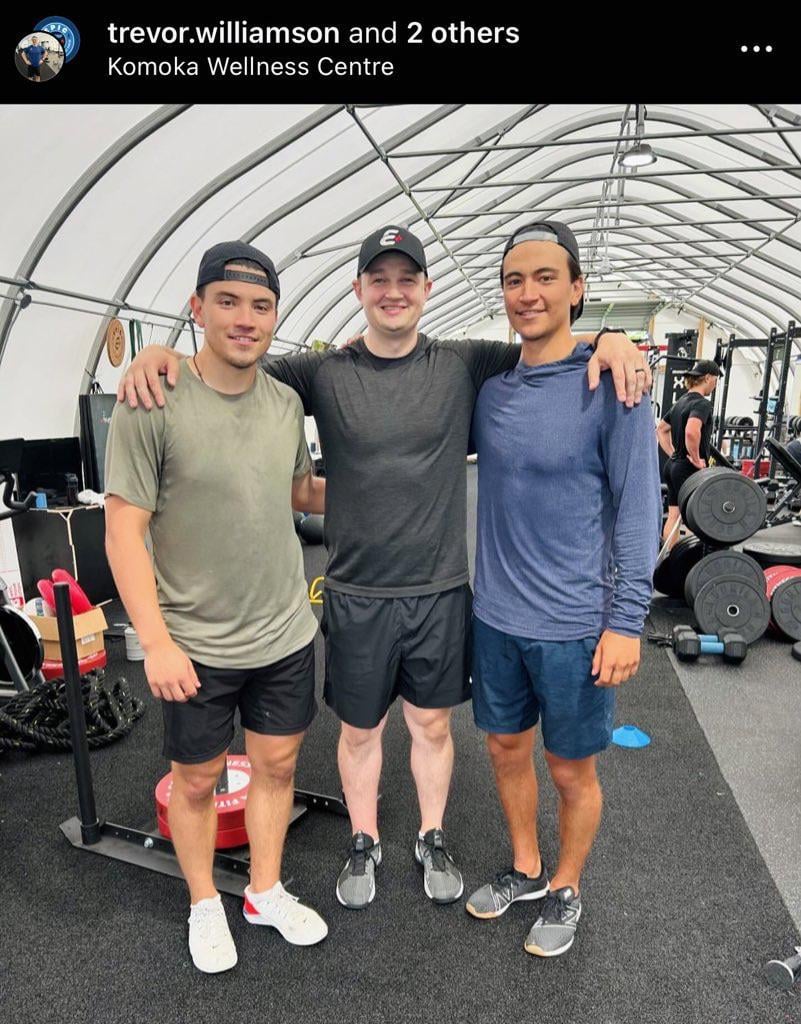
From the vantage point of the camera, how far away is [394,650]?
5.78ft

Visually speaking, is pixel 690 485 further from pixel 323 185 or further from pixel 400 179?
pixel 400 179

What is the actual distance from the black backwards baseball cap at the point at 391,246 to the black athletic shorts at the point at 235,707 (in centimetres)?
99

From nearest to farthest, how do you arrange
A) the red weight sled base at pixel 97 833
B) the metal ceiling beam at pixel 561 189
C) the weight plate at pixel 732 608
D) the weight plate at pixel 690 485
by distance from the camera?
the red weight sled base at pixel 97 833 → the weight plate at pixel 732 608 → the weight plate at pixel 690 485 → the metal ceiling beam at pixel 561 189

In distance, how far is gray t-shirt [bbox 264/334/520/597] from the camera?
65.2 inches

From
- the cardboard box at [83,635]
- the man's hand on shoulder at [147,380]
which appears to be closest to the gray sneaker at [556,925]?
the man's hand on shoulder at [147,380]

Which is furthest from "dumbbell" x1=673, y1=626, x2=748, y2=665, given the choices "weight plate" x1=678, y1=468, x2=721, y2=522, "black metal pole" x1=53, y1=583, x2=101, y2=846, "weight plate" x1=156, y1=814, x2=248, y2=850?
"black metal pole" x1=53, y1=583, x2=101, y2=846

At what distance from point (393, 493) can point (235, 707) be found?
66cm

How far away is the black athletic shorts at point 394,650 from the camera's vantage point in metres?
1.73

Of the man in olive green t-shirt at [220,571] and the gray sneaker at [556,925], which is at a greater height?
the man in olive green t-shirt at [220,571]

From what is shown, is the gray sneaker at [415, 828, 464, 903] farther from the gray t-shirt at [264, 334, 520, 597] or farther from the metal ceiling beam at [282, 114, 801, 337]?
the metal ceiling beam at [282, 114, 801, 337]

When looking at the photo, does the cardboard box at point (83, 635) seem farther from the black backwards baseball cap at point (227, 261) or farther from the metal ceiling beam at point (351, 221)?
the metal ceiling beam at point (351, 221)

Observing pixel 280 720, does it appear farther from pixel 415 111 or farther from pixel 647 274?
pixel 647 274
